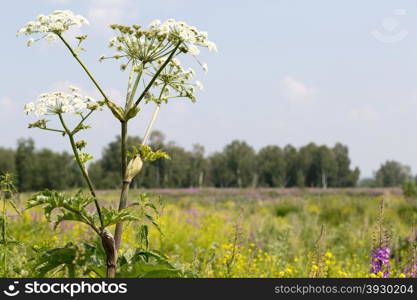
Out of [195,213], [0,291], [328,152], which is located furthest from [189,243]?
[328,152]

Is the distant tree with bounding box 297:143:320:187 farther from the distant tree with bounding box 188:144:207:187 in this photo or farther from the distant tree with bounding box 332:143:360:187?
the distant tree with bounding box 188:144:207:187

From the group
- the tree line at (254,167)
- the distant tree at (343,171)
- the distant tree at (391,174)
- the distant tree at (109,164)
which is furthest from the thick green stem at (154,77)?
the distant tree at (391,174)

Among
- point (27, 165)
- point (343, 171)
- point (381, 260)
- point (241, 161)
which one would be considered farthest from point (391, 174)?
point (381, 260)

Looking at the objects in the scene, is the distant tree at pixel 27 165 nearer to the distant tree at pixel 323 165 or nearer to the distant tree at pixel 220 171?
the distant tree at pixel 220 171

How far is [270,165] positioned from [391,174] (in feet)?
116

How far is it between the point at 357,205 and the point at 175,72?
16.5m

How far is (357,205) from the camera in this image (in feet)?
60.3

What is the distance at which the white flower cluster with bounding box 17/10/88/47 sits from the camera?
2.80 metres

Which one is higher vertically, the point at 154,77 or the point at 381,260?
the point at 154,77

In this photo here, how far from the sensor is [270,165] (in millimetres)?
73562

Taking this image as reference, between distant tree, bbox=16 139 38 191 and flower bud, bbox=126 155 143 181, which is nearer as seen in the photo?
flower bud, bbox=126 155 143 181

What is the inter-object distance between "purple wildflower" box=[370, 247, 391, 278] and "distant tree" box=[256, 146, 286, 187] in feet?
223

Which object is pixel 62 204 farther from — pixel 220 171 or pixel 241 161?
pixel 220 171

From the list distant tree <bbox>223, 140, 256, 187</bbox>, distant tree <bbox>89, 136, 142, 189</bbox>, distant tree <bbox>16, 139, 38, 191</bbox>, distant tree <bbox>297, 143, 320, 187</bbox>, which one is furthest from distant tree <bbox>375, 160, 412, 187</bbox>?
distant tree <bbox>16, 139, 38, 191</bbox>
